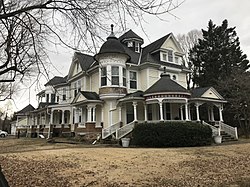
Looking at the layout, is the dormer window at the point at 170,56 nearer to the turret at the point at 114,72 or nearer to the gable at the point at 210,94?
the gable at the point at 210,94

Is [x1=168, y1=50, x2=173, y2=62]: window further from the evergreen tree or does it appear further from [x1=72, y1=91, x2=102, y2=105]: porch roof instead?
the evergreen tree

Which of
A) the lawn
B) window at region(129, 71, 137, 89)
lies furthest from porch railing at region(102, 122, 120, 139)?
the lawn

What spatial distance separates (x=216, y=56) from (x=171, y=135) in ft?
82.0

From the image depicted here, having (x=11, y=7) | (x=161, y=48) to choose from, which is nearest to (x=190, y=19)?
(x=11, y=7)

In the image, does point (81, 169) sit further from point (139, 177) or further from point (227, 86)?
point (227, 86)

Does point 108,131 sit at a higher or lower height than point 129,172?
higher

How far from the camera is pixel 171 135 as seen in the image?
59.3 ft

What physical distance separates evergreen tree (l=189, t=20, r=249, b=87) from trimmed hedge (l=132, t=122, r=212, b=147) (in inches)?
737

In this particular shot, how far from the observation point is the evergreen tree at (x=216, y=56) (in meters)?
37.0

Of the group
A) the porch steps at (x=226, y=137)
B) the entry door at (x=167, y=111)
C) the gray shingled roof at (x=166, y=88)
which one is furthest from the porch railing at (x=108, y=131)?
the porch steps at (x=226, y=137)

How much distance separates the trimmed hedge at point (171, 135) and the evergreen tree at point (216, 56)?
61.4 ft

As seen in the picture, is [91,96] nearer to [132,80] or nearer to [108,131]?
[108,131]

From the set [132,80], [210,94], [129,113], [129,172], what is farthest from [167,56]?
[129,172]

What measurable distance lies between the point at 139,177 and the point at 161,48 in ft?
67.5
